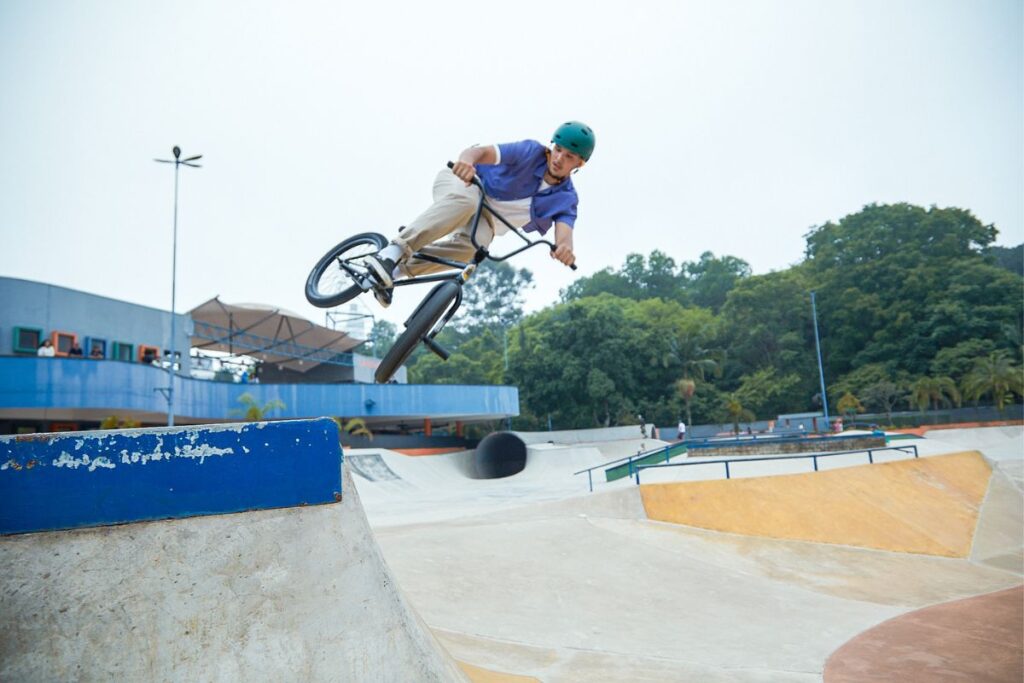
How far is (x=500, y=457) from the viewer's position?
29.4 metres

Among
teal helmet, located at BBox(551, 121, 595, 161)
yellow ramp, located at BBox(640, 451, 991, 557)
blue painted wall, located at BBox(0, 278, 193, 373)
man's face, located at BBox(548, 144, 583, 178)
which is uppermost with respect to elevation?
blue painted wall, located at BBox(0, 278, 193, 373)

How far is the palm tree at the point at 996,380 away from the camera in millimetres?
40094

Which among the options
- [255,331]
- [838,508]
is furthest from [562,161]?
[255,331]

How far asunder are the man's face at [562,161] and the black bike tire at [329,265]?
1.90 meters

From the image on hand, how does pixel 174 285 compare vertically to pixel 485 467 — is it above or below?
above

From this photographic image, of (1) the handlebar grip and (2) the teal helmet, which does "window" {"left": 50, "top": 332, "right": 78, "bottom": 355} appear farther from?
(2) the teal helmet

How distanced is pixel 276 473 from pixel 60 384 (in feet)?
63.9

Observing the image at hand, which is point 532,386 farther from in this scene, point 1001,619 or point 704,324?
point 1001,619

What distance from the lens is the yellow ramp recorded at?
36.4 ft

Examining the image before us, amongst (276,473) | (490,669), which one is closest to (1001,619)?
(490,669)

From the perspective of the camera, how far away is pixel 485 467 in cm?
2958

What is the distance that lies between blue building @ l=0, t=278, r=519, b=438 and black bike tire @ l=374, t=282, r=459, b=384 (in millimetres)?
14615

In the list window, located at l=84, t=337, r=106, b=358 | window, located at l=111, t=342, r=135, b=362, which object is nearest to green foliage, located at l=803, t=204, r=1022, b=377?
window, located at l=111, t=342, r=135, b=362

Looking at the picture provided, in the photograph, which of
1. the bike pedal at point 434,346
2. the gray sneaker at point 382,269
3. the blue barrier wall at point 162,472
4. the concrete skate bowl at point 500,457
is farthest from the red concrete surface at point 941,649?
the concrete skate bowl at point 500,457
